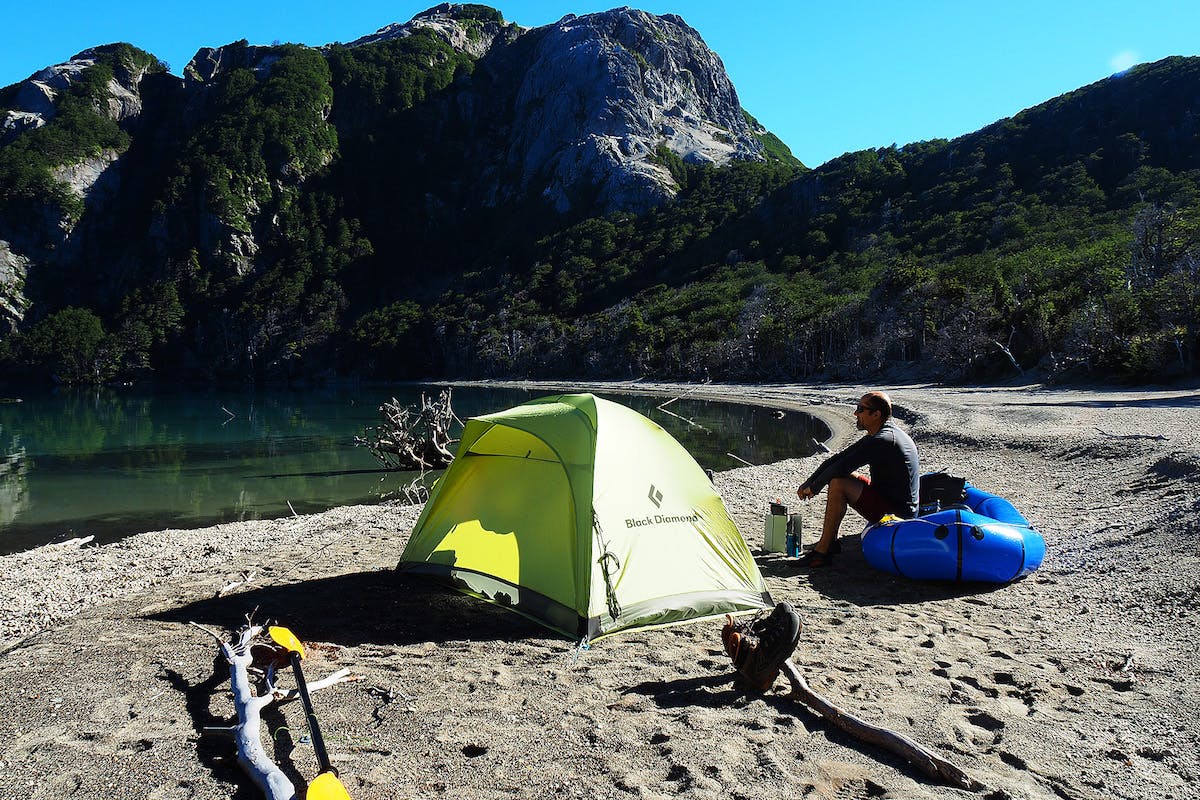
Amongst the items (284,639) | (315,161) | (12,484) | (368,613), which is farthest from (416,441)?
(315,161)

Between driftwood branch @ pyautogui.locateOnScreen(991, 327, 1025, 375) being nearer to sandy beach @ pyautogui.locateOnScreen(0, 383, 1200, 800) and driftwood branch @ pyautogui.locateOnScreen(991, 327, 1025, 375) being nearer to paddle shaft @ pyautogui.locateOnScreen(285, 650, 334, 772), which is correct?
sandy beach @ pyautogui.locateOnScreen(0, 383, 1200, 800)

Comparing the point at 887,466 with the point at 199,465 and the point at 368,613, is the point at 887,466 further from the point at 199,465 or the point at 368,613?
the point at 199,465

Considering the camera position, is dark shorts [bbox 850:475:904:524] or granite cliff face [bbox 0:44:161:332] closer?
dark shorts [bbox 850:475:904:524]

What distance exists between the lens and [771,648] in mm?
3969

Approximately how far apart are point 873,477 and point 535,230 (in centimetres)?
12728

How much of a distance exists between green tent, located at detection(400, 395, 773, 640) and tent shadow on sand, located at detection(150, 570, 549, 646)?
184mm

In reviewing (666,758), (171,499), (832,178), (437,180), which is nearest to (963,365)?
(171,499)

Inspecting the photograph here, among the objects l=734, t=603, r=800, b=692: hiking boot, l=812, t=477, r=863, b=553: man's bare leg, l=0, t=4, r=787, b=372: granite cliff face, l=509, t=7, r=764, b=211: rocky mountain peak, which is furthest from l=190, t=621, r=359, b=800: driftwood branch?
l=0, t=4, r=787, b=372: granite cliff face

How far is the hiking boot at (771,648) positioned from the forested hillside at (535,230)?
1160 inches

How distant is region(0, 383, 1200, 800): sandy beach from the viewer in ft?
10.6

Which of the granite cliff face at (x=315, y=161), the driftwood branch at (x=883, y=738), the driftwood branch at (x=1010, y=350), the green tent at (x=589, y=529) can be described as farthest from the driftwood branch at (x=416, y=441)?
the granite cliff face at (x=315, y=161)

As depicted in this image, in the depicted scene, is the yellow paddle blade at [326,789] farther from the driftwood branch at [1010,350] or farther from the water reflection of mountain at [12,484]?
the driftwood branch at [1010,350]

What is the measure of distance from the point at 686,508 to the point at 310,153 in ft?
538

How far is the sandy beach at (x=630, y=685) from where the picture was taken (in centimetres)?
324
